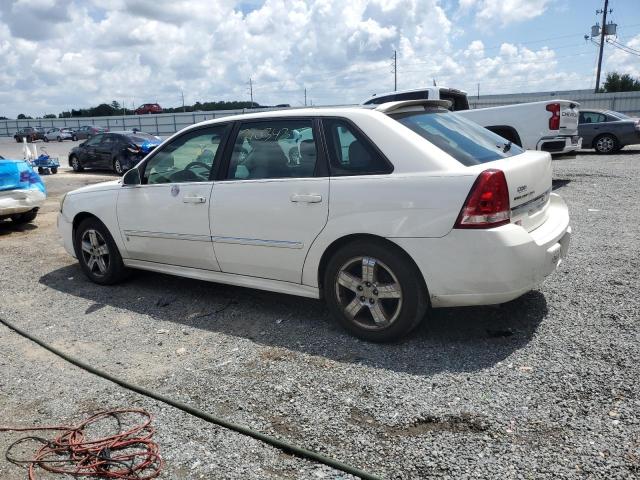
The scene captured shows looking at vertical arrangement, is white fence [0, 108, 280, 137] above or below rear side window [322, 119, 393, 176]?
above

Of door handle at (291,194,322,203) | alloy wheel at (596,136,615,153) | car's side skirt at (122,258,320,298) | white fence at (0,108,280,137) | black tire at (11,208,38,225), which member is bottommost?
black tire at (11,208,38,225)

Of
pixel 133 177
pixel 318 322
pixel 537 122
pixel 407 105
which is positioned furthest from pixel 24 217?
pixel 537 122

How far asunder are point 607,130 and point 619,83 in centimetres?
4058

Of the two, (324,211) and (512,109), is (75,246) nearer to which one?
(324,211)

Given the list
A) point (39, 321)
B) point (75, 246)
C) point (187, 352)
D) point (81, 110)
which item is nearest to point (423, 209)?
point (187, 352)

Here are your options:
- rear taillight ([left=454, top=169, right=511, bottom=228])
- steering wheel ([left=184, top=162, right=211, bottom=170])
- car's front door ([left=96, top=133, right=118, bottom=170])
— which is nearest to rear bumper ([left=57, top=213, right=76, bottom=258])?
steering wheel ([left=184, top=162, right=211, bottom=170])

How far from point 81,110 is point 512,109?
86.9 m

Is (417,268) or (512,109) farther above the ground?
(512,109)

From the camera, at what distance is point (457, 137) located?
395 centimetres

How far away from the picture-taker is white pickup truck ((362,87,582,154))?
35.2 ft

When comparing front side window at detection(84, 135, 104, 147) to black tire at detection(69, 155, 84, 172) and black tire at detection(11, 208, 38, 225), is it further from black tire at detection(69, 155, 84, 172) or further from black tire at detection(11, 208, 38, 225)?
black tire at detection(11, 208, 38, 225)

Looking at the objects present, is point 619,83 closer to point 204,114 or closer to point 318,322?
point 204,114

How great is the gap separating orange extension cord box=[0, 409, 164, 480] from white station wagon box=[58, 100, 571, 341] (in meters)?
1.66

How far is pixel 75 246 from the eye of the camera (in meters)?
5.85
